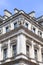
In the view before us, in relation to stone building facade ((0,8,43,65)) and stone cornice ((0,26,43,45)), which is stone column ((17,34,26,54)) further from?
stone cornice ((0,26,43,45))

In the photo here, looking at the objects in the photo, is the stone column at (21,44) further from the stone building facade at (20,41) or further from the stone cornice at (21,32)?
the stone cornice at (21,32)

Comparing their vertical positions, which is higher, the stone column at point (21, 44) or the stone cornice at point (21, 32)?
the stone cornice at point (21, 32)

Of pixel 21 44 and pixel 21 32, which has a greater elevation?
pixel 21 32

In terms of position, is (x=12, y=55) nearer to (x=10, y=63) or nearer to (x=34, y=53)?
(x=10, y=63)

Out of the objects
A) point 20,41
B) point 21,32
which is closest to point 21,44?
point 20,41

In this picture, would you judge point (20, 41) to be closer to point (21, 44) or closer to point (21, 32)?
point (21, 44)

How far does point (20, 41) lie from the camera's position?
46.1 metres

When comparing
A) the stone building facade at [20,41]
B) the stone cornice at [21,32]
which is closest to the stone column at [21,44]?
the stone building facade at [20,41]

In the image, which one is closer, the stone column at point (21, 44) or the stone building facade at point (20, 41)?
the stone column at point (21, 44)

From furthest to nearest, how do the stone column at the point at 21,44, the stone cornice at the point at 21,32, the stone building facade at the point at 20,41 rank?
the stone cornice at the point at 21,32 < the stone building facade at the point at 20,41 < the stone column at the point at 21,44

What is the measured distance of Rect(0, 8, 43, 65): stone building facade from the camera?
45969 mm

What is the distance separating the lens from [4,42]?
50000 mm

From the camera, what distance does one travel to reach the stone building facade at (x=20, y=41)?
151 ft

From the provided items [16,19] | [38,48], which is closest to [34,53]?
[38,48]
